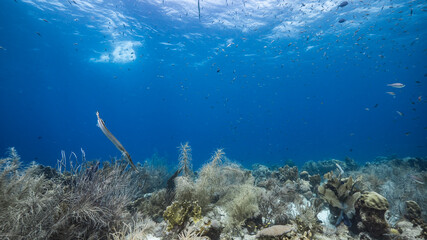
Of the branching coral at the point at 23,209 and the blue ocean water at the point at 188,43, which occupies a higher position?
the blue ocean water at the point at 188,43

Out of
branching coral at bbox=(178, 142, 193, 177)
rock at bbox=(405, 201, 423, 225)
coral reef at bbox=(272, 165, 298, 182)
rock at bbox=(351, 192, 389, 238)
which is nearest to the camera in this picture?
rock at bbox=(351, 192, 389, 238)

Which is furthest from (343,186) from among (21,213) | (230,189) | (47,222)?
(21,213)

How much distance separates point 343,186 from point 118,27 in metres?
28.2

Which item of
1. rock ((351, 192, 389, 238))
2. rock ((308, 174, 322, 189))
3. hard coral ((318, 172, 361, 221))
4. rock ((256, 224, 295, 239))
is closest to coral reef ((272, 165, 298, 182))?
rock ((308, 174, 322, 189))

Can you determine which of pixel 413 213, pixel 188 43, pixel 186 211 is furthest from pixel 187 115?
pixel 413 213

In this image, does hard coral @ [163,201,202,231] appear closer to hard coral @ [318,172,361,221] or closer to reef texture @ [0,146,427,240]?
reef texture @ [0,146,427,240]

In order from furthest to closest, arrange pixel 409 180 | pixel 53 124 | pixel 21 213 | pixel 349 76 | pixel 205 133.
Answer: pixel 205 133
pixel 53 124
pixel 349 76
pixel 409 180
pixel 21 213

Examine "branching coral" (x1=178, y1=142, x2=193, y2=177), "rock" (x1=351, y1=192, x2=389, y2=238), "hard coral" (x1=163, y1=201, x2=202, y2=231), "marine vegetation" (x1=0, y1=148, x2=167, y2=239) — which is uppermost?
"branching coral" (x1=178, y1=142, x2=193, y2=177)

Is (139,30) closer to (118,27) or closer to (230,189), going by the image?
(118,27)

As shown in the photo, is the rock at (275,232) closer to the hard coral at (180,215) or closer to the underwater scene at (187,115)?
the underwater scene at (187,115)

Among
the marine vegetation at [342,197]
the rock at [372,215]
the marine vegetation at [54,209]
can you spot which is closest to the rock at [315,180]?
the marine vegetation at [342,197]

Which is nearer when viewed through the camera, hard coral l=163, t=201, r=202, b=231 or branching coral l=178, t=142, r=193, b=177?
hard coral l=163, t=201, r=202, b=231

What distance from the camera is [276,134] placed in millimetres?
134625

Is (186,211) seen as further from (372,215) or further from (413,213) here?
(413,213)
